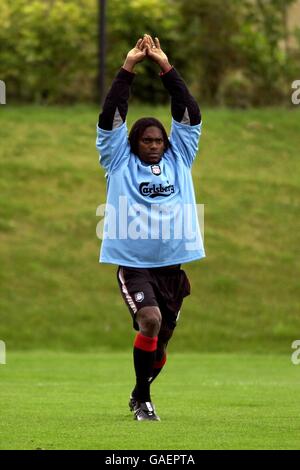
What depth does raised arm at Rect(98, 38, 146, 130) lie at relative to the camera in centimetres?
1009

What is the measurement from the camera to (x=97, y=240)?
25.1 meters

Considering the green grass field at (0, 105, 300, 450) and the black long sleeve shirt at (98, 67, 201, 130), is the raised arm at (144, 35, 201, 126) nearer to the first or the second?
the black long sleeve shirt at (98, 67, 201, 130)

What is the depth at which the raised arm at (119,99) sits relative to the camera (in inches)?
397

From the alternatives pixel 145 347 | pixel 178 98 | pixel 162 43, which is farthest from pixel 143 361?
pixel 162 43

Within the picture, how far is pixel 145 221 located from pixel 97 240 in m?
15.1

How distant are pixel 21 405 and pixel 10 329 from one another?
37.3 ft

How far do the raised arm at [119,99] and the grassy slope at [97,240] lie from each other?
40.2 ft

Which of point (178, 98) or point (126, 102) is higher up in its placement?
point (178, 98)

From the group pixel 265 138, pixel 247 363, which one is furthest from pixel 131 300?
pixel 265 138

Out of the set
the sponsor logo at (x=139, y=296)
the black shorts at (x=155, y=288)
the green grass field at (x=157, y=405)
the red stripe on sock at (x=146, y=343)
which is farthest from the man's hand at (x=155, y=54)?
the green grass field at (x=157, y=405)

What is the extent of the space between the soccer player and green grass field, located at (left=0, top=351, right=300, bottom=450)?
2.10ft

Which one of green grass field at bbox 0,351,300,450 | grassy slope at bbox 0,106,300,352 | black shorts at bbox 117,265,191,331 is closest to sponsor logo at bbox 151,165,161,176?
black shorts at bbox 117,265,191,331

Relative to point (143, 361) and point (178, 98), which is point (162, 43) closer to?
point (178, 98)
